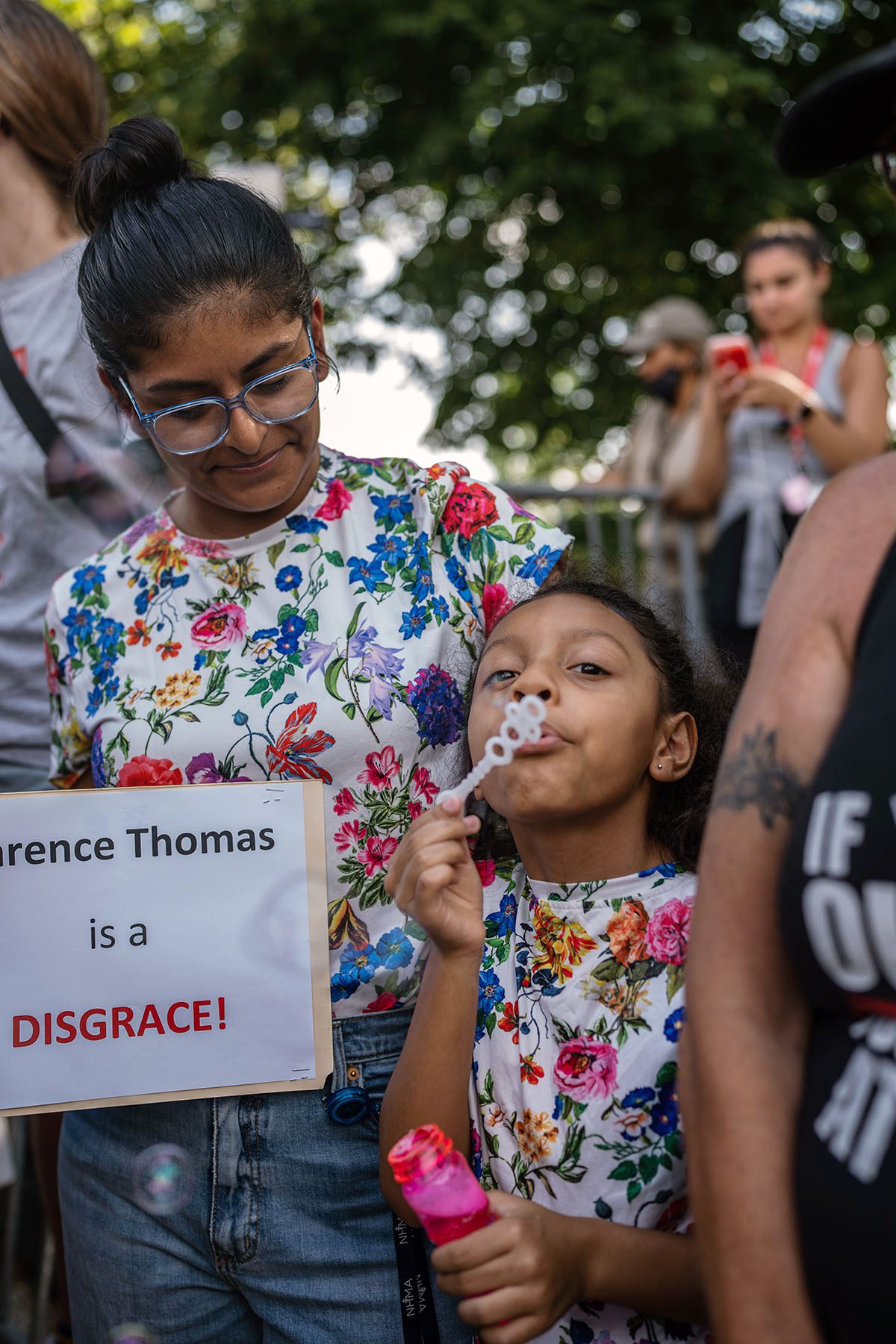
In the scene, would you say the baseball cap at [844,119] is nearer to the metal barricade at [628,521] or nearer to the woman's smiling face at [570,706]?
the woman's smiling face at [570,706]

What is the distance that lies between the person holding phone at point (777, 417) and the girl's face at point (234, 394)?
100 inches

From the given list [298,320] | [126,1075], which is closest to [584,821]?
[126,1075]

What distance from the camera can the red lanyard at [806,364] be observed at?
14.2ft

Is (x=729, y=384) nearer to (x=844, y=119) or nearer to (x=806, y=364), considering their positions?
(x=806, y=364)

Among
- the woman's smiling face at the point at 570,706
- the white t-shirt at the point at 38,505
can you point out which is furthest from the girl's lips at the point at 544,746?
the white t-shirt at the point at 38,505

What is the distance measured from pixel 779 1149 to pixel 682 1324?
497 millimetres

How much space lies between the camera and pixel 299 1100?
6.35 feet

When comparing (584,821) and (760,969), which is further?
(584,821)

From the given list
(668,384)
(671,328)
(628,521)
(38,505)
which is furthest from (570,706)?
(671,328)

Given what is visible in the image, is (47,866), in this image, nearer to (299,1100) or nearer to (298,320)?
(299,1100)

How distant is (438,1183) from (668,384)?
4.69m

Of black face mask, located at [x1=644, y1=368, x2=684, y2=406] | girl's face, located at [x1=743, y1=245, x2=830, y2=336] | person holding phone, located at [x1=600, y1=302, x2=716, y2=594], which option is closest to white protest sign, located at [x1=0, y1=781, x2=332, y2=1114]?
girl's face, located at [x1=743, y1=245, x2=830, y2=336]

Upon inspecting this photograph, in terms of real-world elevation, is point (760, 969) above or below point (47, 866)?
above

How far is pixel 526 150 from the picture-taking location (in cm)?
786
